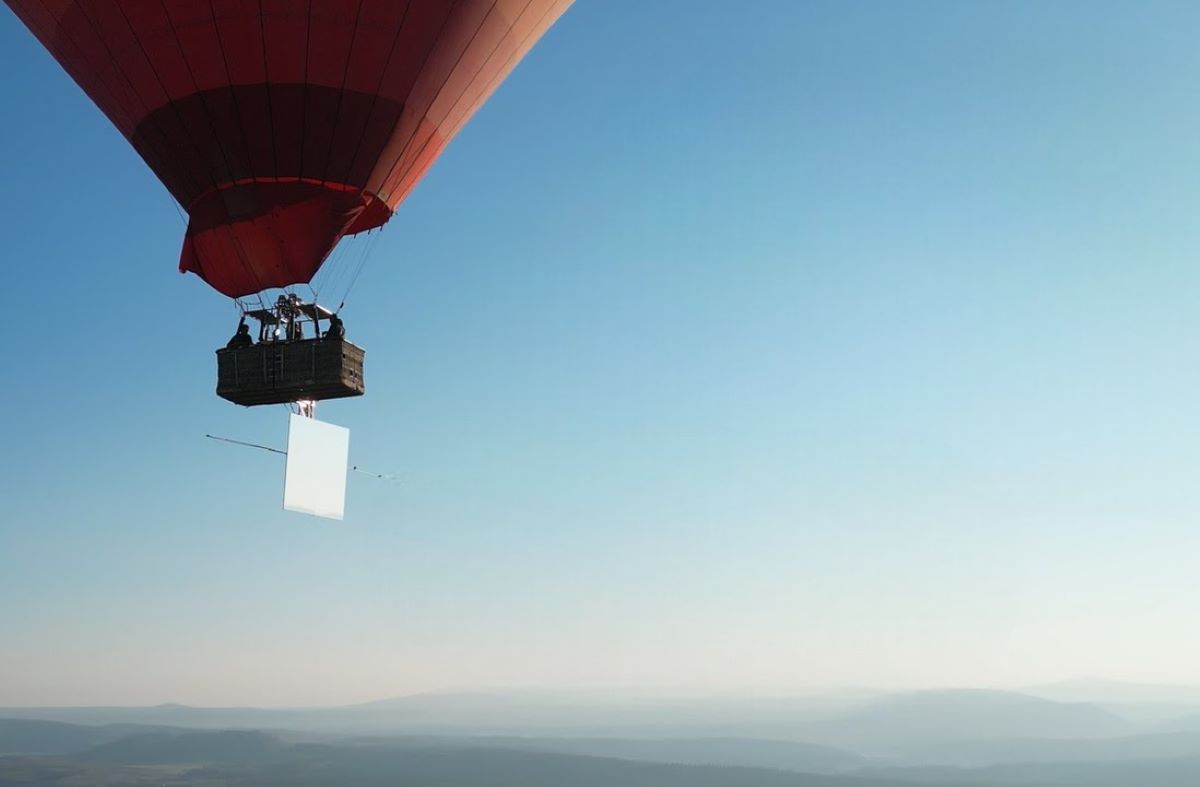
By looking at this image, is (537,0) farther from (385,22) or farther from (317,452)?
(317,452)

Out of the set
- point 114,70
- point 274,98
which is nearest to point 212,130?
point 274,98

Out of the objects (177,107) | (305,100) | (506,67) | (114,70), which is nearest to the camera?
(305,100)

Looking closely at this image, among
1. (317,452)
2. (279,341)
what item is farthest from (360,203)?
(317,452)

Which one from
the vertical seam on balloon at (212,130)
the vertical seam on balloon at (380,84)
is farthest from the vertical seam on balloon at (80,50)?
the vertical seam on balloon at (380,84)

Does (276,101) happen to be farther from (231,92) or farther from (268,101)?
(231,92)

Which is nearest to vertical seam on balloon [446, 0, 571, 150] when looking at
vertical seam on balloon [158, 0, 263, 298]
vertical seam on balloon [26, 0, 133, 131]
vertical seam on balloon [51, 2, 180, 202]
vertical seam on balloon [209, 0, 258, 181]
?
vertical seam on balloon [209, 0, 258, 181]

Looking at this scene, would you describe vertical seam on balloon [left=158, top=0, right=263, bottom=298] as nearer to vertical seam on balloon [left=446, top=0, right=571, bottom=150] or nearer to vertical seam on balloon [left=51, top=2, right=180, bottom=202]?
vertical seam on balloon [left=51, top=2, right=180, bottom=202]
